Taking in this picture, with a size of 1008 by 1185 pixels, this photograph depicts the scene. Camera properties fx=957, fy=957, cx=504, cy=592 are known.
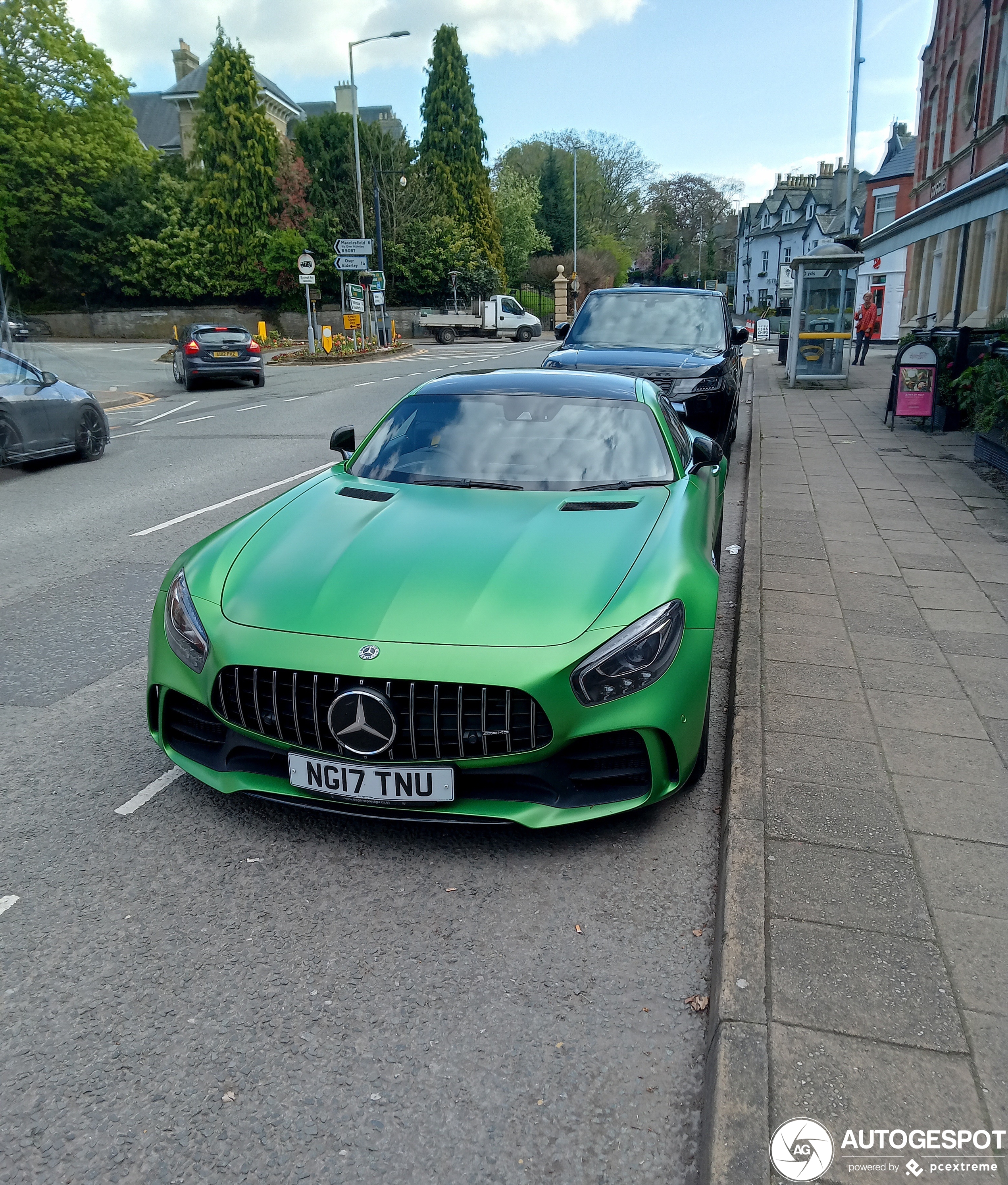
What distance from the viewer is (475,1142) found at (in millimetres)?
2076

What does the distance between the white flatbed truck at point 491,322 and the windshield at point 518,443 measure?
4346 cm

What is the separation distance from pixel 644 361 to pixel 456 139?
55256 mm

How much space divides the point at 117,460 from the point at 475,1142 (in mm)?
11502

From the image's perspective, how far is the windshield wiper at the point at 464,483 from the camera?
13.8 feet

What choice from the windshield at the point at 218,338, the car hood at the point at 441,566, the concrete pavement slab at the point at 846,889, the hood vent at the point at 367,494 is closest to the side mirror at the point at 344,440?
the hood vent at the point at 367,494

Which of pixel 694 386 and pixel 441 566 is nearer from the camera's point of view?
pixel 441 566

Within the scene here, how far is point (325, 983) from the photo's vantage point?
2570mm

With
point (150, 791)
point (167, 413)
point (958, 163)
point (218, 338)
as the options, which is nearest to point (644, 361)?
point (150, 791)

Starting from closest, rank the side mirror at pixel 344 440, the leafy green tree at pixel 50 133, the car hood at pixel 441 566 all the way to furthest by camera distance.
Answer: the car hood at pixel 441 566 → the side mirror at pixel 344 440 → the leafy green tree at pixel 50 133

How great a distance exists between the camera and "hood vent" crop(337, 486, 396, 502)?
4086 mm

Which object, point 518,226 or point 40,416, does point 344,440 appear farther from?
point 518,226

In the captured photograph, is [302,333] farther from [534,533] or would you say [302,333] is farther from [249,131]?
[534,533]

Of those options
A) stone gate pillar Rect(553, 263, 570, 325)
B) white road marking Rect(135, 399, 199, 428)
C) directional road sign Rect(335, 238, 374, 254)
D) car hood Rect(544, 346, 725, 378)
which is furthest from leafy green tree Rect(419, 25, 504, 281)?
car hood Rect(544, 346, 725, 378)

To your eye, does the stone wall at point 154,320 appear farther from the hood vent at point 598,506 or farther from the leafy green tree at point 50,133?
the hood vent at point 598,506
